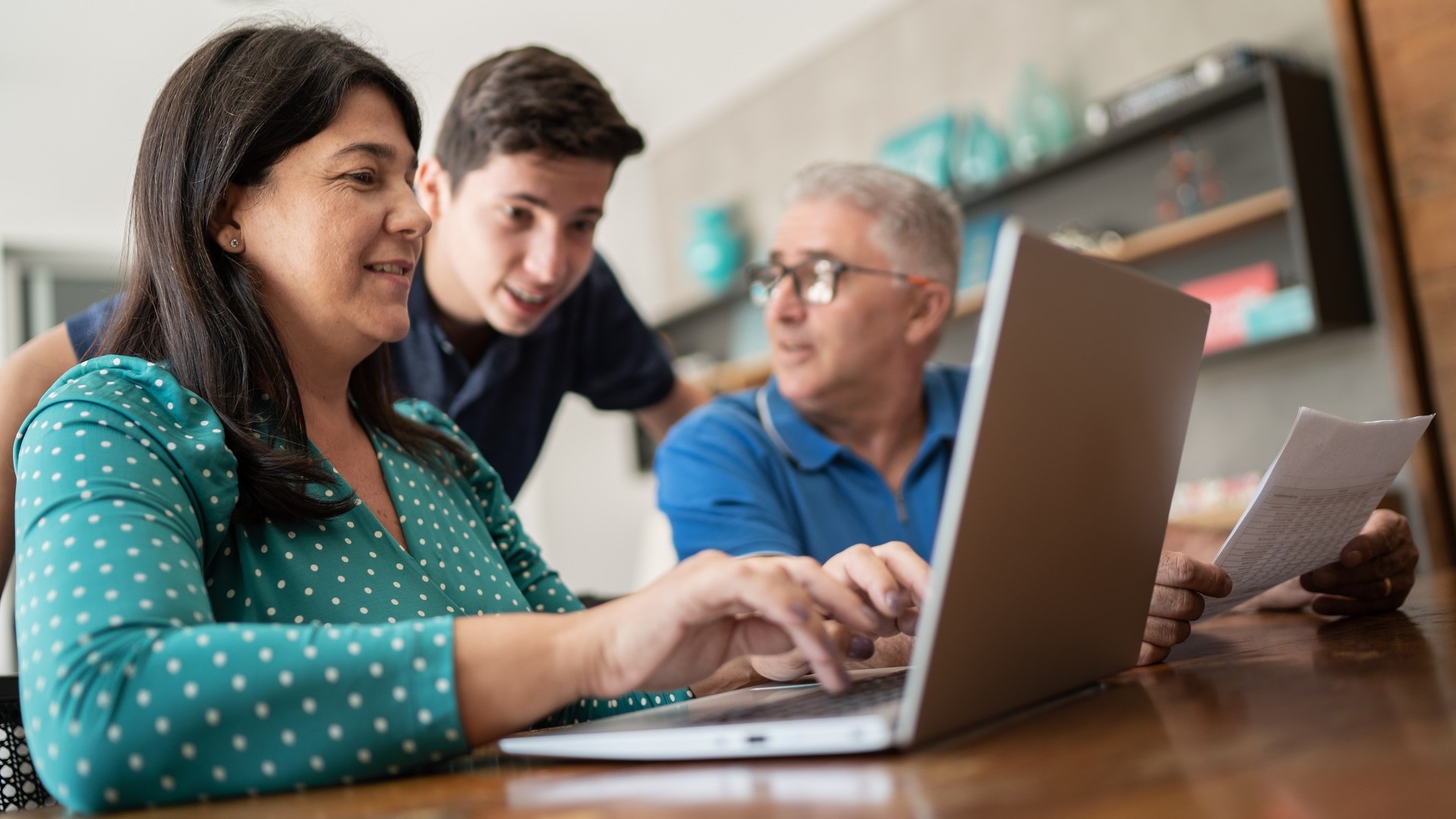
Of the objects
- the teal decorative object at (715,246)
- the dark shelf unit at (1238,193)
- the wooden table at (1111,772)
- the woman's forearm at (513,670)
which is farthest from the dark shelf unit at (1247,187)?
the woman's forearm at (513,670)

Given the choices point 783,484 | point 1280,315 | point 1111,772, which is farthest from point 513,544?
point 1280,315

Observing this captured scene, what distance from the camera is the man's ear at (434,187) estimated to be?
204 cm

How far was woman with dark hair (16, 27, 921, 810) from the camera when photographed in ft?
2.31

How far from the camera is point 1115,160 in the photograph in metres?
3.84

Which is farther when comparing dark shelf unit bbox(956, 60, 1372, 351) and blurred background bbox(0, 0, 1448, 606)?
blurred background bbox(0, 0, 1448, 606)

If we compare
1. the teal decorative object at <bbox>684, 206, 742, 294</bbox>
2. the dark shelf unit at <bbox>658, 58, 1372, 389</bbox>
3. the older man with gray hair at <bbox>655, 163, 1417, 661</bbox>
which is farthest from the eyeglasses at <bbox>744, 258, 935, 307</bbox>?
the teal decorative object at <bbox>684, 206, 742, 294</bbox>

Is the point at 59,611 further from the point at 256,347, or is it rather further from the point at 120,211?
the point at 120,211

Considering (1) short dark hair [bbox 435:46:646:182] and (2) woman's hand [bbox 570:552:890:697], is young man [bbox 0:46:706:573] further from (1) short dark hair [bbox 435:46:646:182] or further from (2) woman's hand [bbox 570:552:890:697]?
(2) woman's hand [bbox 570:552:890:697]

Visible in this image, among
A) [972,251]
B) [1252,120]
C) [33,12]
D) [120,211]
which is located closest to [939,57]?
[972,251]

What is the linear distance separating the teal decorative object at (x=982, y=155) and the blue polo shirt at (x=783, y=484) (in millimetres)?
2350

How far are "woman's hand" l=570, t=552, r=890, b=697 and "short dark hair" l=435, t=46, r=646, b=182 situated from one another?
124cm

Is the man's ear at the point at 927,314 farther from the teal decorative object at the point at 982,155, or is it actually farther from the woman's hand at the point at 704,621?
the teal decorative object at the point at 982,155

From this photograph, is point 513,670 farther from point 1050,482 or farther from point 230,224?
point 230,224

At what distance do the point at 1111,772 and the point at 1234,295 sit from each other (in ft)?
10.6
